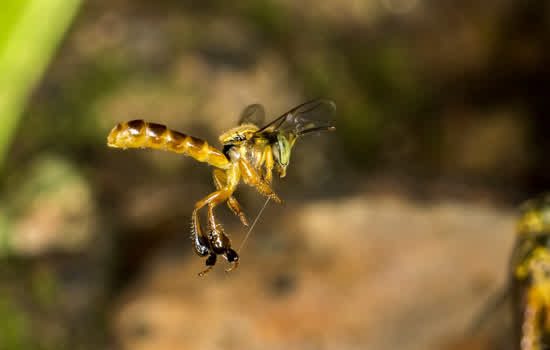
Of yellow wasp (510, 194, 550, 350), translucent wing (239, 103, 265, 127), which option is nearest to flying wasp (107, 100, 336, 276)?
translucent wing (239, 103, 265, 127)

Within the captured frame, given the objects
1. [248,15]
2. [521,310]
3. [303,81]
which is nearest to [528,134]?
[303,81]

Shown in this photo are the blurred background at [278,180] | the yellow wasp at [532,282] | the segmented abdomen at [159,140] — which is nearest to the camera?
the segmented abdomen at [159,140]

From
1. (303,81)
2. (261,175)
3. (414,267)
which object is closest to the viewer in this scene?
(261,175)

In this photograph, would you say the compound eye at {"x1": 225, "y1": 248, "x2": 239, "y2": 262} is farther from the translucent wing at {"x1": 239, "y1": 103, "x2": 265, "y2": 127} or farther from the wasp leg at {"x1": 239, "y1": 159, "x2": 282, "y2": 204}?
the translucent wing at {"x1": 239, "y1": 103, "x2": 265, "y2": 127}

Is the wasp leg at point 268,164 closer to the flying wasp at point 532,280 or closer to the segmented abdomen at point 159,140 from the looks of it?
the segmented abdomen at point 159,140

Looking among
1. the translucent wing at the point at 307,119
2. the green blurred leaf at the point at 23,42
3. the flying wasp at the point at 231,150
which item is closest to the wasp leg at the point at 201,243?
the flying wasp at the point at 231,150

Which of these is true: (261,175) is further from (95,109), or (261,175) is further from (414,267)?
(95,109)

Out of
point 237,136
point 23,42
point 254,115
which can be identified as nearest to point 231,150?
point 237,136
